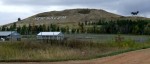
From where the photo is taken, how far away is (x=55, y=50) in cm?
2850

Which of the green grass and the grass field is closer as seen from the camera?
the green grass

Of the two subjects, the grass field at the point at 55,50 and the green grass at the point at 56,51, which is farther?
the grass field at the point at 55,50

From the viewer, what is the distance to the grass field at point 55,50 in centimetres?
2480

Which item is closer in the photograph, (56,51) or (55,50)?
(56,51)

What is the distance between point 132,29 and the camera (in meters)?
89.1

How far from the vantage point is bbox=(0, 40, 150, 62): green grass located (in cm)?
2434

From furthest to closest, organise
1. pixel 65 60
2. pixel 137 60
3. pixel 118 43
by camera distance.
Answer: pixel 118 43 < pixel 65 60 < pixel 137 60

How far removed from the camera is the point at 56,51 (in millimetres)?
27672

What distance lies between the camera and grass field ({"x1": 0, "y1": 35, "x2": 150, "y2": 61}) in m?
24.8

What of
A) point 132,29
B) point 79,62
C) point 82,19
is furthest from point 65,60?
point 82,19

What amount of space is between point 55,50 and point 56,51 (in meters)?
0.84

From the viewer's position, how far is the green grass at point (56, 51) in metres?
24.3

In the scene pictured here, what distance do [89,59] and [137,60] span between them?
3.25 m

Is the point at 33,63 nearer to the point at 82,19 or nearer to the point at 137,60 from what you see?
the point at 137,60
